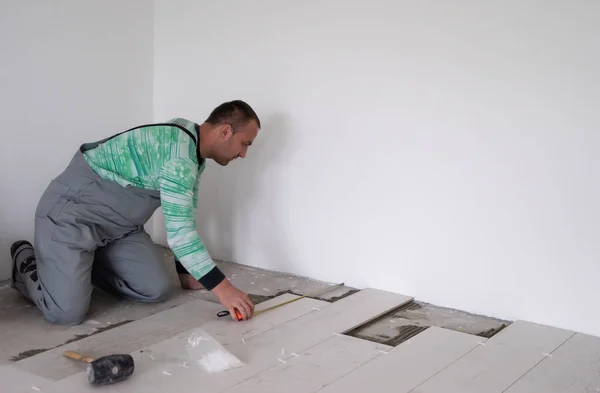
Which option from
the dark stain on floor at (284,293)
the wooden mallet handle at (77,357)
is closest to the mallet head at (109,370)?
the wooden mallet handle at (77,357)

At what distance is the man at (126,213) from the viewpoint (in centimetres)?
229

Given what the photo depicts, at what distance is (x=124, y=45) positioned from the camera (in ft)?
11.1

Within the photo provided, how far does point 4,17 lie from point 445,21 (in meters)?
1.95

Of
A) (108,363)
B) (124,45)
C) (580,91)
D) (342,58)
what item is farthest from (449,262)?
(124,45)

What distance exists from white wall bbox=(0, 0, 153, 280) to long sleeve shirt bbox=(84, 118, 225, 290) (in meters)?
0.58

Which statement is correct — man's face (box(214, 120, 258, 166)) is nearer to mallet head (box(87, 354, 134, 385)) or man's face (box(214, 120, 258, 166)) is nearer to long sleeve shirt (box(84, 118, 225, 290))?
long sleeve shirt (box(84, 118, 225, 290))

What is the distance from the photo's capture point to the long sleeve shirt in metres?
2.27

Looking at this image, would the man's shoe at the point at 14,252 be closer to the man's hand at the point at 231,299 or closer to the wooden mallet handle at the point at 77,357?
the wooden mallet handle at the point at 77,357

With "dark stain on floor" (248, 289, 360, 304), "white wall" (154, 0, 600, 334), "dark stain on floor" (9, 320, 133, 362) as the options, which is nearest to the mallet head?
"dark stain on floor" (9, 320, 133, 362)

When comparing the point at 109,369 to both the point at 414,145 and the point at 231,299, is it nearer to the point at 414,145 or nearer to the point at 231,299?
the point at 231,299

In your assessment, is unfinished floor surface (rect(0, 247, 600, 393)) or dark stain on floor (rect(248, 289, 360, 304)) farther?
dark stain on floor (rect(248, 289, 360, 304))

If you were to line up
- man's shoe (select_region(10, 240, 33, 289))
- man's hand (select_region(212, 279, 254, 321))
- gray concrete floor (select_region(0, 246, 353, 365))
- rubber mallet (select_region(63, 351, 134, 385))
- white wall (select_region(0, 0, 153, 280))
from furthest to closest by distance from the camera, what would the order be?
white wall (select_region(0, 0, 153, 280)) < man's shoe (select_region(10, 240, 33, 289)) < man's hand (select_region(212, 279, 254, 321)) < gray concrete floor (select_region(0, 246, 353, 365)) < rubber mallet (select_region(63, 351, 134, 385))

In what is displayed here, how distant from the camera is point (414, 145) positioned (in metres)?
2.67

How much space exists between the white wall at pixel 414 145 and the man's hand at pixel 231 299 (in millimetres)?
746
